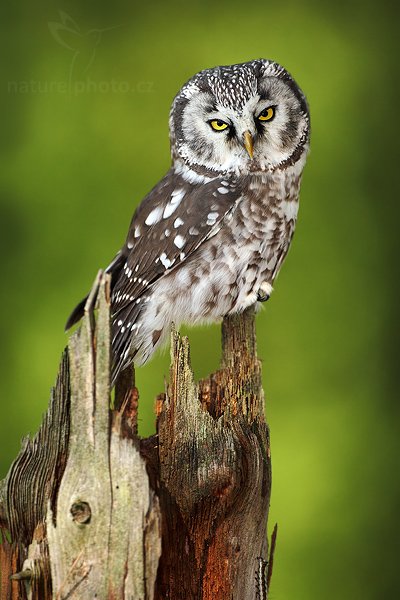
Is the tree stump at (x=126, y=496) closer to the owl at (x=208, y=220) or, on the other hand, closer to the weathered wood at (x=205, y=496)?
the weathered wood at (x=205, y=496)

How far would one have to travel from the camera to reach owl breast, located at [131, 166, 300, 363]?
2.42 m

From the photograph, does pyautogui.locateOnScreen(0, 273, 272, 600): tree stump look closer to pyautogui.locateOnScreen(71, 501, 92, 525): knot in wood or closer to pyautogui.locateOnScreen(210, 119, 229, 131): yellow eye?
pyautogui.locateOnScreen(71, 501, 92, 525): knot in wood

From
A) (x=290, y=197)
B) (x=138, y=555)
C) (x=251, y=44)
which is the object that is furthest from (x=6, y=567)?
(x=251, y=44)

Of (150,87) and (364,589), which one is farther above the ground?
(150,87)

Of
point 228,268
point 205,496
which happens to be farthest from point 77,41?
point 205,496

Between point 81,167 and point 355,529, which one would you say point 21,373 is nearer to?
point 81,167

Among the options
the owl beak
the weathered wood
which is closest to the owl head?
the owl beak

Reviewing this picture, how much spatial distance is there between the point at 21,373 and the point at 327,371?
133cm

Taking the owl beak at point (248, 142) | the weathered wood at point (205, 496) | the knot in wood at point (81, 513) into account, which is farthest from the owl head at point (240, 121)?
the knot in wood at point (81, 513)

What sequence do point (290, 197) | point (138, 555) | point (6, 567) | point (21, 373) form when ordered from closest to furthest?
point (138, 555) < point (6, 567) < point (290, 197) < point (21, 373)

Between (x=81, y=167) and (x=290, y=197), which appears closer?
(x=290, y=197)

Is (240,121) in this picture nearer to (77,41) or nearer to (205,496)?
(205,496)

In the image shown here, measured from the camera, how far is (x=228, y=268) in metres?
2.43

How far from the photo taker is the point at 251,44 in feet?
12.0
